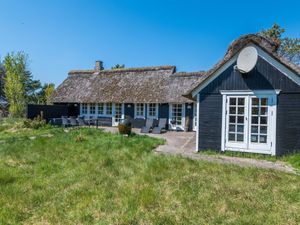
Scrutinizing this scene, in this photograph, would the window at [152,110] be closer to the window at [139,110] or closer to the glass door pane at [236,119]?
the window at [139,110]

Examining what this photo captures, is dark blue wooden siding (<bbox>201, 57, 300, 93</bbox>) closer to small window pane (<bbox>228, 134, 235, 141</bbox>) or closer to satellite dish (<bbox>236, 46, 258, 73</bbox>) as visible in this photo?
satellite dish (<bbox>236, 46, 258, 73</bbox>)

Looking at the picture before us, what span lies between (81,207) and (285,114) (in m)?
7.75

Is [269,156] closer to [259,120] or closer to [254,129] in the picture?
[254,129]

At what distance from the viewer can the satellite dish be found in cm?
871

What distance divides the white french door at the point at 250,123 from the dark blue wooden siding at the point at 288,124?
0.20 m

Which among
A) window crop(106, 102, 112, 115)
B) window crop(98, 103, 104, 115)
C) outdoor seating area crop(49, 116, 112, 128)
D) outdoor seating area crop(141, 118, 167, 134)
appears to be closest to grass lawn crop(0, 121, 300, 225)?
outdoor seating area crop(141, 118, 167, 134)

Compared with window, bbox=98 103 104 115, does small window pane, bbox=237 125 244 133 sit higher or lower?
lower

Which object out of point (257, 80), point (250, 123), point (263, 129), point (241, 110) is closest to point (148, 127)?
point (241, 110)

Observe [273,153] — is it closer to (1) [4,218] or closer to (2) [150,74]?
(1) [4,218]

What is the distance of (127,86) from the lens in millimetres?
21156

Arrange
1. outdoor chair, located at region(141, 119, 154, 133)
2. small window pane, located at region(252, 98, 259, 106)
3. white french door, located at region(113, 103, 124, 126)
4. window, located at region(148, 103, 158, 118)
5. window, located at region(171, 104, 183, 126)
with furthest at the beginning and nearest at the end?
1. white french door, located at region(113, 103, 124, 126)
2. window, located at region(148, 103, 158, 118)
3. window, located at region(171, 104, 183, 126)
4. outdoor chair, located at region(141, 119, 154, 133)
5. small window pane, located at region(252, 98, 259, 106)

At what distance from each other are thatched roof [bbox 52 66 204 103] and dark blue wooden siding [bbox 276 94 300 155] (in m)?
8.89

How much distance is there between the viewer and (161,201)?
4930 millimetres

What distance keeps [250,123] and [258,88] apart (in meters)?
1.38
